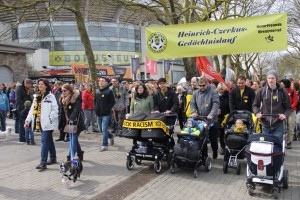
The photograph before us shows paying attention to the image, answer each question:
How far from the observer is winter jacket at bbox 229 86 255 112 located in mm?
8594

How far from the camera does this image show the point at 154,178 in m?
6.66

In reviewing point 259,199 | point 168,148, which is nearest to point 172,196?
point 259,199

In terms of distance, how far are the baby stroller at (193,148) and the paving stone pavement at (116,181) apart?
0.23m

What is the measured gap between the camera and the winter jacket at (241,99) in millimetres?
8594

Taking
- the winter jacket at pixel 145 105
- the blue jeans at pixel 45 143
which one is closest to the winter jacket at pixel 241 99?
the winter jacket at pixel 145 105

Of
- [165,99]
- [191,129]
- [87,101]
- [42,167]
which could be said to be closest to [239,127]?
[191,129]

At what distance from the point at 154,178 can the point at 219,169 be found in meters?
1.50

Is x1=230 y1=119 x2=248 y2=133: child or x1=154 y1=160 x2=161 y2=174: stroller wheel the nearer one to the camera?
x1=154 y1=160 x2=161 y2=174: stroller wheel

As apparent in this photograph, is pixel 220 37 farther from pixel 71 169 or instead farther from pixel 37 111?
pixel 71 169

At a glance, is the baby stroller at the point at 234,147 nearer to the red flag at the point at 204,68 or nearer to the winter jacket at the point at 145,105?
the winter jacket at the point at 145,105

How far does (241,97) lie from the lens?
8.60 m

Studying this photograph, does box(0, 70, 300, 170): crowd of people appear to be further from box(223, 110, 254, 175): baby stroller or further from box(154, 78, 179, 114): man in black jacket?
box(223, 110, 254, 175): baby stroller

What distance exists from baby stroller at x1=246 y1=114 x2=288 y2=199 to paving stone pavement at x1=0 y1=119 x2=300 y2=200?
0.27 metres

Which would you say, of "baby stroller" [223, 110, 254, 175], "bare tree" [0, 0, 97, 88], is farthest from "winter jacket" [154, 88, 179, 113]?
"bare tree" [0, 0, 97, 88]
